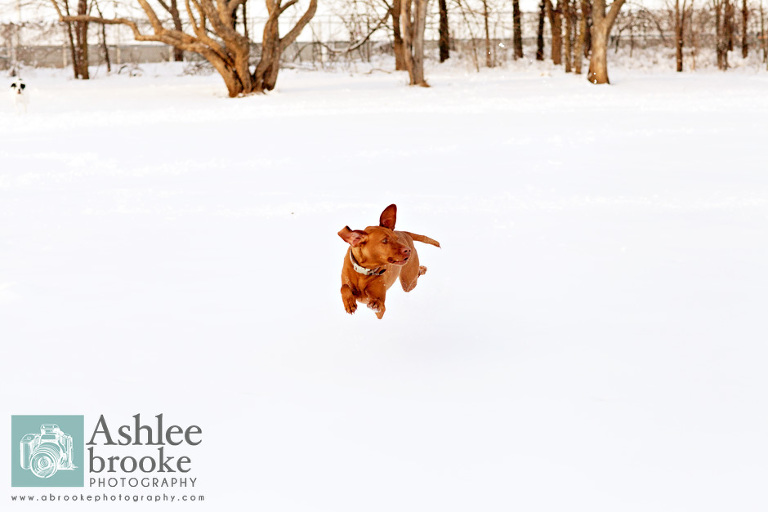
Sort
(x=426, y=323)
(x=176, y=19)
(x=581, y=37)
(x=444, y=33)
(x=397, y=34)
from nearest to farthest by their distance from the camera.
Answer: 1. (x=426, y=323)
2. (x=581, y=37)
3. (x=397, y=34)
4. (x=176, y=19)
5. (x=444, y=33)

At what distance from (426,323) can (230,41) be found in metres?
20.2

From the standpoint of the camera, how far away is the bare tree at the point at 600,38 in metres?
24.3

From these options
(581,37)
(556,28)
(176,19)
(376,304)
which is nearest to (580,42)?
(581,37)

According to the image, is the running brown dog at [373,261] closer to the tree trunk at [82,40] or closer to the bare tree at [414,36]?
the bare tree at [414,36]

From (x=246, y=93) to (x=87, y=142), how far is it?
431 inches

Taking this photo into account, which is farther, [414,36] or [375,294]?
[414,36]

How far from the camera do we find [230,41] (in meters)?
23.6

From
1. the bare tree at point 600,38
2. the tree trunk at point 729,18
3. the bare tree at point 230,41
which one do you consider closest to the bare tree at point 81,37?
the bare tree at point 230,41

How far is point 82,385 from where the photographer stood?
13.1ft

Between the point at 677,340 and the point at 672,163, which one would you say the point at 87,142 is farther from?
the point at 677,340

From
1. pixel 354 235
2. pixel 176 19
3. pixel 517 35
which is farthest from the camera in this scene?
pixel 517 35

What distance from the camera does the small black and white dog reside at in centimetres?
1869

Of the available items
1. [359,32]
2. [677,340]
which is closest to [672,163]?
[677,340]

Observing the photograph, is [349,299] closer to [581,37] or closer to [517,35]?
[581,37]
